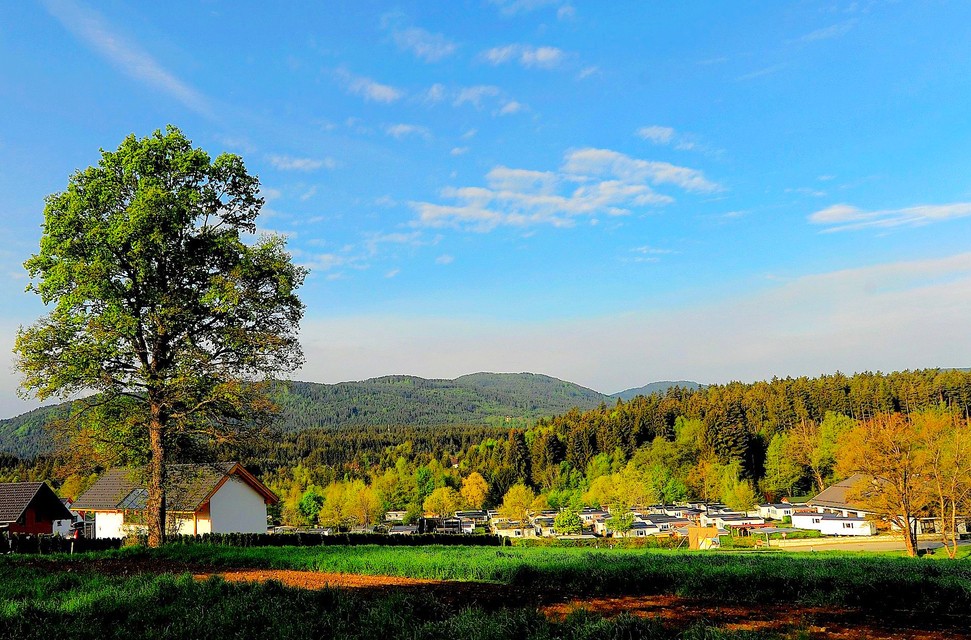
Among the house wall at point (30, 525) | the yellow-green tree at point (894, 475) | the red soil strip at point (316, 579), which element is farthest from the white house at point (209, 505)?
the yellow-green tree at point (894, 475)

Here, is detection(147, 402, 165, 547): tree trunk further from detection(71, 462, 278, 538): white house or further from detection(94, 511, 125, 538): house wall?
detection(94, 511, 125, 538): house wall

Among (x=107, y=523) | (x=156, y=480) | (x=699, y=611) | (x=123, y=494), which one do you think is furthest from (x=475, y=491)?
(x=699, y=611)

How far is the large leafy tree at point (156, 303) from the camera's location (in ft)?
66.3

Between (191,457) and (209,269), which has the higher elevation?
(209,269)

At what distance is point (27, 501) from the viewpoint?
134 ft

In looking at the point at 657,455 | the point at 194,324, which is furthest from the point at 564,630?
the point at 657,455

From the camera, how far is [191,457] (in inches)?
907

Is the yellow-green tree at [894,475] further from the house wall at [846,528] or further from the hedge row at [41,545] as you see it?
the hedge row at [41,545]

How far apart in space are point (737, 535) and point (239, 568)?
59.8 meters

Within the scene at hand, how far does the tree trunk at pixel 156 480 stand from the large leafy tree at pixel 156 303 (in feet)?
0.11

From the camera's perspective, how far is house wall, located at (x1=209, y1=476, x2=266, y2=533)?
3569 centimetres

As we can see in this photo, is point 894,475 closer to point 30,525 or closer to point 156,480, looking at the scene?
point 156,480

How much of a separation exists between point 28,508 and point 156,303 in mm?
29814

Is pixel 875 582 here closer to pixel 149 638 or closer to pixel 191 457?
pixel 149 638
